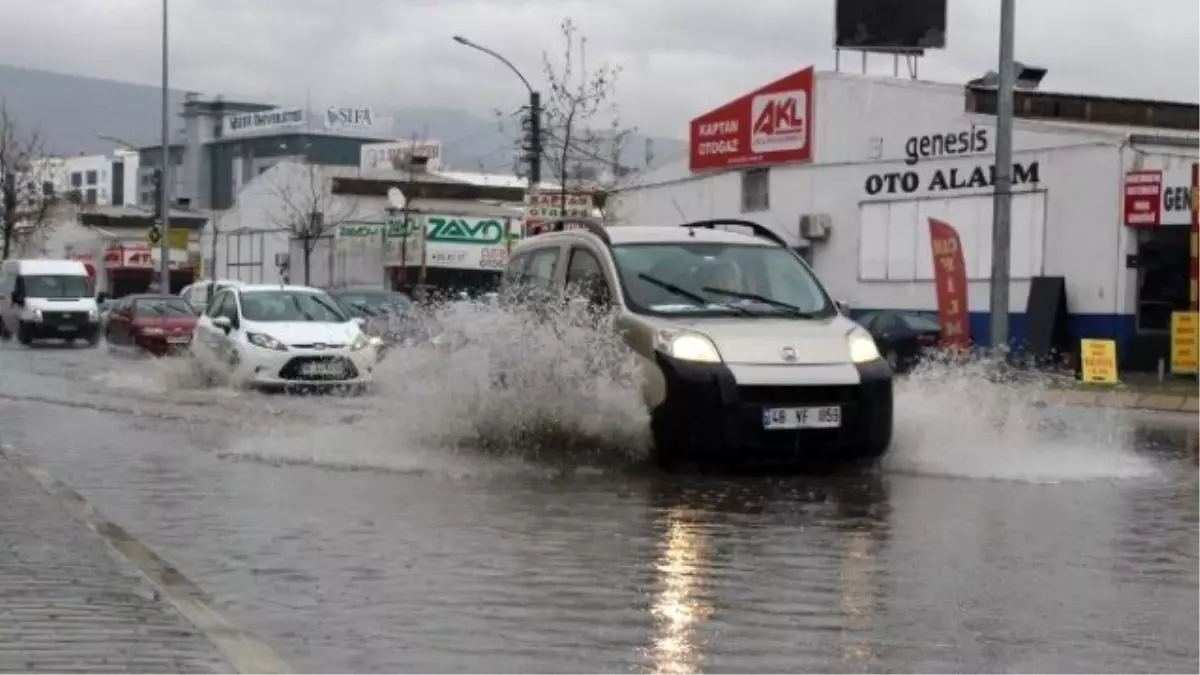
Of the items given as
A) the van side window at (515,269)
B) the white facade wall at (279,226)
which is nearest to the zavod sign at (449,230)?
the white facade wall at (279,226)

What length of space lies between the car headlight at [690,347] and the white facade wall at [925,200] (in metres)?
23.0

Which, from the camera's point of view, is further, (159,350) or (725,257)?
(159,350)

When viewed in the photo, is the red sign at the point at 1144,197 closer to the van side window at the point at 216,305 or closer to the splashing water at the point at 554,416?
the van side window at the point at 216,305

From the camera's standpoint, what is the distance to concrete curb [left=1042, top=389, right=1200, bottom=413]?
80.3 ft

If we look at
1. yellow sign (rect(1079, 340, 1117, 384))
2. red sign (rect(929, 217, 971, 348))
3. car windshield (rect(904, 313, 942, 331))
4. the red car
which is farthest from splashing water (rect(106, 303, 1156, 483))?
the red car

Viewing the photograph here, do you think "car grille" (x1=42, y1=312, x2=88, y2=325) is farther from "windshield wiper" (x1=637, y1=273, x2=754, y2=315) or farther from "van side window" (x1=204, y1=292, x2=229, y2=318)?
"windshield wiper" (x1=637, y1=273, x2=754, y2=315)

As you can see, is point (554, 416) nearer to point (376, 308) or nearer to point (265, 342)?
point (265, 342)

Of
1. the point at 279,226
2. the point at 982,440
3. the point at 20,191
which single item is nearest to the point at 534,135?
the point at 982,440

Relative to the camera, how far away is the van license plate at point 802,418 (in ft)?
36.7

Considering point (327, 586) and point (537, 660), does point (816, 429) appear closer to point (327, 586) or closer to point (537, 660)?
point (327, 586)

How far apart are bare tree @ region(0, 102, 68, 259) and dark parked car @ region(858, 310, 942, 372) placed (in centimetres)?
4124

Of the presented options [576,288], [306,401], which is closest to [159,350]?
[306,401]

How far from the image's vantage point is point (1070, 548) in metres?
8.92

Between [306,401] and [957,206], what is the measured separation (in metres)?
21.5
